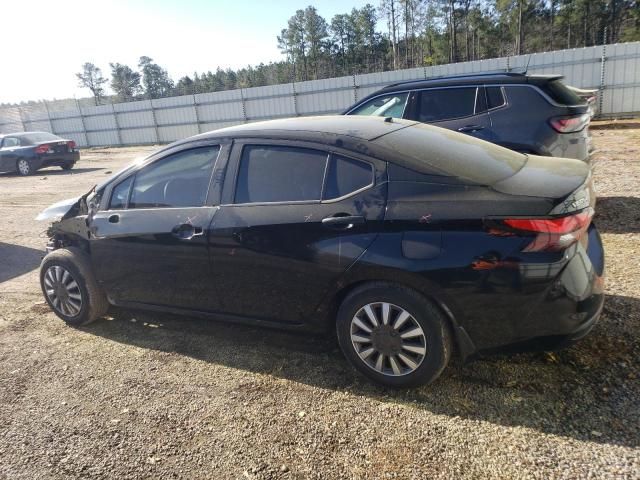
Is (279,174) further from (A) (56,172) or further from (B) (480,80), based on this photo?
(A) (56,172)

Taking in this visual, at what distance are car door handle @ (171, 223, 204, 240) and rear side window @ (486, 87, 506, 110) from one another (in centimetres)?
403

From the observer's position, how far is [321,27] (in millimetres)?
68188

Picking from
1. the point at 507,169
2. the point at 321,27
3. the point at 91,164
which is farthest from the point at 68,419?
the point at 321,27

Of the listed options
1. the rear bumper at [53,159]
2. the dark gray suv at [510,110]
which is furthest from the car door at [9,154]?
the dark gray suv at [510,110]

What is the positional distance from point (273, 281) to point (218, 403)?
852mm

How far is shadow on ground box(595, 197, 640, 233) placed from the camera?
556cm

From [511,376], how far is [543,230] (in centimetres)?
103

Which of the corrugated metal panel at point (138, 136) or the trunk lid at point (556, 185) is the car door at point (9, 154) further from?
the trunk lid at point (556, 185)

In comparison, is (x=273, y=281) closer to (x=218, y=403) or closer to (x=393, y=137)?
(x=218, y=403)

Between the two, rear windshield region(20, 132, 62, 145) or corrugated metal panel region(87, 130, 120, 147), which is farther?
corrugated metal panel region(87, 130, 120, 147)

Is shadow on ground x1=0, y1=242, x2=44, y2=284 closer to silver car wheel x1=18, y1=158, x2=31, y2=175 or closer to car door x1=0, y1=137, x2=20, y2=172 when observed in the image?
silver car wheel x1=18, y1=158, x2=31, y2=175

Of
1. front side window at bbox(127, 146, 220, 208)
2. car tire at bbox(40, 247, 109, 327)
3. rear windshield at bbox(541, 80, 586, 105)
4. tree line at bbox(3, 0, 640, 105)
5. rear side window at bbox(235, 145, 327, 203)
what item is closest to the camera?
rear side window at bbox(235, 145, 327, 203)

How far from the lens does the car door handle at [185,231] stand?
3.46m

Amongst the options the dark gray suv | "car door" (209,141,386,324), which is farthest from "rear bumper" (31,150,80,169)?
"car door" (209,141,386,324)
